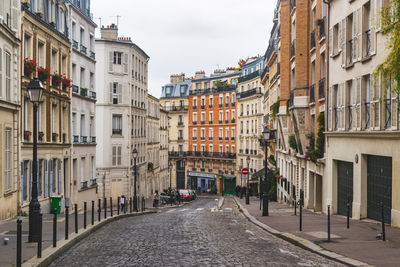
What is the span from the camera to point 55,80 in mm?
28984

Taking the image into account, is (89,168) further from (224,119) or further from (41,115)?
(224,119)

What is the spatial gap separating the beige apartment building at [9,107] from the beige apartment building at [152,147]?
125 feet

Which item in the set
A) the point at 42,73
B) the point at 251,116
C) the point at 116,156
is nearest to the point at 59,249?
the point at 42,73

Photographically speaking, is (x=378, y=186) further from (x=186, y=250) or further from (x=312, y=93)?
(x=312, y=93)

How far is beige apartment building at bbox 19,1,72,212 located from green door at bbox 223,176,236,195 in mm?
52197

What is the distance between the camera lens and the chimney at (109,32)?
5397cm

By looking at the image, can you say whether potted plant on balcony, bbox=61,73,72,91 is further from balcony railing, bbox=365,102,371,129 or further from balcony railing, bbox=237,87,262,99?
balcony railing, bbox=237,87,262,99

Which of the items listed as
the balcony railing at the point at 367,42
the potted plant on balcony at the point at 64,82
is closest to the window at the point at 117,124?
the potted plant on balcony at the point at 64,82

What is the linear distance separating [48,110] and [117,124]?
24.8 metres

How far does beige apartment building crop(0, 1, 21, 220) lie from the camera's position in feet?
64.4

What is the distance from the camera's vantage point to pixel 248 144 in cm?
7669

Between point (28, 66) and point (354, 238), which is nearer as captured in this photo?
point (354, 238)

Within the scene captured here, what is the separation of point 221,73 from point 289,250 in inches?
3225

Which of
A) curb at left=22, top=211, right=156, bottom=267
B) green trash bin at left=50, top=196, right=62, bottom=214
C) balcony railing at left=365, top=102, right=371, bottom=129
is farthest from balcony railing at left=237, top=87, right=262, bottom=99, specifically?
curb at left=22, top=211, right=156, bottom=267
